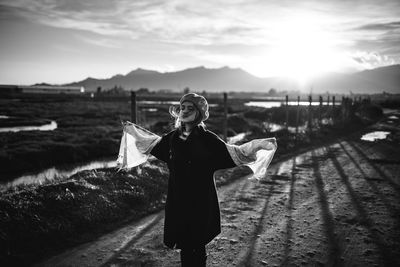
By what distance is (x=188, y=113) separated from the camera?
3000 millimetres

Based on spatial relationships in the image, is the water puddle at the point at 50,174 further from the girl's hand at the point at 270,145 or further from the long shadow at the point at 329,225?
the girl's hand at the point at 270,145

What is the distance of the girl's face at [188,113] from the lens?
299cm

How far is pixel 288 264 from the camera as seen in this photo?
12.8 feet

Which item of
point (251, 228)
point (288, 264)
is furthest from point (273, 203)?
point (288, 264)

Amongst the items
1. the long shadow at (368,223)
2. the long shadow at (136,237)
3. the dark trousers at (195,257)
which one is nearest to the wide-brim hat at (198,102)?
the dark trousers at (195,257)

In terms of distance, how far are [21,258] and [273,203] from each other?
15.1ft

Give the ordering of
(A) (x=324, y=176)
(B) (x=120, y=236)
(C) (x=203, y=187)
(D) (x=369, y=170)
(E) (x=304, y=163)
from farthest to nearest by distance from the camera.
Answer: (E) (x=304, y=163), (D) (x=369, y=170), (A) (x=324, y=176), (B) (x=120, y=236), (C) (x=203, y=187)

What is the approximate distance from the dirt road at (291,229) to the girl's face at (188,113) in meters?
2.12

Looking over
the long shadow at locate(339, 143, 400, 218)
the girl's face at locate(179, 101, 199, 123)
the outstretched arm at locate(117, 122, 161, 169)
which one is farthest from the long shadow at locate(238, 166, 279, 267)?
the long shadow at locate(339, 143, 400, 218)

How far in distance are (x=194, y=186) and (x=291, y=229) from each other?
278cm

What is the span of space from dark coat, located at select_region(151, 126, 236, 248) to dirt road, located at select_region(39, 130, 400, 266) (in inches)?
46.6

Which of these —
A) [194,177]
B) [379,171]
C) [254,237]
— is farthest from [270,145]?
[379,171]

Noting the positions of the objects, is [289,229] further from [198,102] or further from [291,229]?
[198,102]

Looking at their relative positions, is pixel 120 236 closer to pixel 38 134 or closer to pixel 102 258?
pixel 102 258
